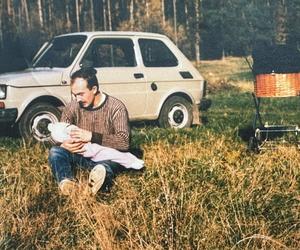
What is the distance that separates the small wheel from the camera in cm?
595

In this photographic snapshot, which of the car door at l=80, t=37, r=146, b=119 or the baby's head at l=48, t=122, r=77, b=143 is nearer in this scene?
the baby's head at l=48, t=122, r=77, b=143

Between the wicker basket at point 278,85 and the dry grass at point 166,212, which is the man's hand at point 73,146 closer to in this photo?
the dry grass at point 166,212

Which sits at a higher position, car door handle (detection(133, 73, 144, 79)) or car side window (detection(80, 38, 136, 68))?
car side window (detection(80, 38, 136, 68))

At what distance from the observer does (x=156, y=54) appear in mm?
8484

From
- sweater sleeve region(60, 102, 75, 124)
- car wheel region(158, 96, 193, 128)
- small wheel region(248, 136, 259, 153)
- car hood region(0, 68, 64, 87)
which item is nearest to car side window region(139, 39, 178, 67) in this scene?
car wheel region(158, 96, 193, 128)

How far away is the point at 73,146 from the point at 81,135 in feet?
0.56

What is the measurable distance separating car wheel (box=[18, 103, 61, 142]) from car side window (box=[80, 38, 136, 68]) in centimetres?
96

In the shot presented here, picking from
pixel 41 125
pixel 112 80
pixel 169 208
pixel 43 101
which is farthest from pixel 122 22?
pixel 169 208

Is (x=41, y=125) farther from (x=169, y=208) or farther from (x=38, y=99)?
(x=169, y=208)

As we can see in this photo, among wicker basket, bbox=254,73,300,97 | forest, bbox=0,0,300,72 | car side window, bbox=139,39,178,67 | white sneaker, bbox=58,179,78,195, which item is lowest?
white sneaker, bbox=58,179,78,195

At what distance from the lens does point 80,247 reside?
10.9ft

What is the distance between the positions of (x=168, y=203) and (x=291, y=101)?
10924mm

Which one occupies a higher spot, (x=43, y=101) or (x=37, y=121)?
(x=43, y=101)

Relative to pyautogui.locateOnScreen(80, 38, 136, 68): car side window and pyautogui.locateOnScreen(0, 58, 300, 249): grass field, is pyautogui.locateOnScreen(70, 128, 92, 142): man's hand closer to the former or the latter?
pyautogui.locateOnScreen(0, 58, 300, 249): grass field
